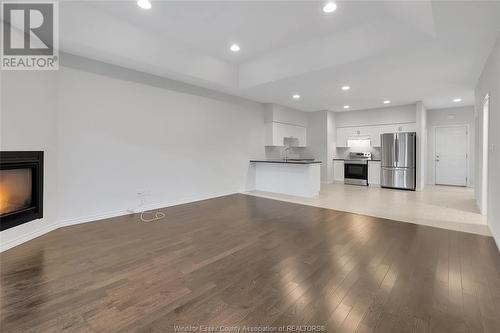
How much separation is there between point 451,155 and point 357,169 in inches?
116

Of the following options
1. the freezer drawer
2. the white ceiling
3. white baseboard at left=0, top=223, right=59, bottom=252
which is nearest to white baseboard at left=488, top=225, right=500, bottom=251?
the white ceiling

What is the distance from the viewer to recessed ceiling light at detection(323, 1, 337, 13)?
124 inches

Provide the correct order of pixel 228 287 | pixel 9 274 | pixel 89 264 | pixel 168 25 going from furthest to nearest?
pixel 168 25
pixel 89 264
pixel 9 274
pixel 228 287

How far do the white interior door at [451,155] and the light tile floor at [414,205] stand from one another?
1493mm

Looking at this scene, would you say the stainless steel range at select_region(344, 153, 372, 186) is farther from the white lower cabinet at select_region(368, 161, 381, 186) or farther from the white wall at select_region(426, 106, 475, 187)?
the white wall at select_region(426, 106, 475, 187)

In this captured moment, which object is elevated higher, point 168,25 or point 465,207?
point 168,25

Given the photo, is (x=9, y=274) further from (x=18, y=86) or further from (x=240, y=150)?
(x=240, y=150)

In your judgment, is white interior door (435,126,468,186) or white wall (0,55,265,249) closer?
white wall (0,55,265,249)

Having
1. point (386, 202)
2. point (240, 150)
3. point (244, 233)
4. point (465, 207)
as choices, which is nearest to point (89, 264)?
point (244, 233)

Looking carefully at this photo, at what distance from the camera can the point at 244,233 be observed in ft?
11.2

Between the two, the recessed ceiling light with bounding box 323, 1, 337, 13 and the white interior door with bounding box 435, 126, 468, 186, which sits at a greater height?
the recessed ceiling light with bounding box 323, 1, 337, 13

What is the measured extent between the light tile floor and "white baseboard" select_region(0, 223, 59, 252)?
4334mm

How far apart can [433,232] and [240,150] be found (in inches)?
184

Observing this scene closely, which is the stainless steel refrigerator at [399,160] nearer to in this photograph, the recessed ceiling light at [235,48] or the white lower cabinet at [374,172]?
the white lower cabinet at [374,172]
